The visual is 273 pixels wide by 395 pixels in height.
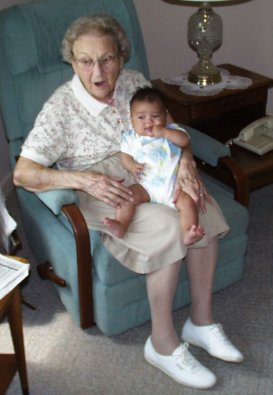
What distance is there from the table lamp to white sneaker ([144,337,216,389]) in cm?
139

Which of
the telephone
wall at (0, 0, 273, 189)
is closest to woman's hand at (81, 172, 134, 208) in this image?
the telephone

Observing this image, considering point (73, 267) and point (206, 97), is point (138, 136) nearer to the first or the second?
point (73, 267)

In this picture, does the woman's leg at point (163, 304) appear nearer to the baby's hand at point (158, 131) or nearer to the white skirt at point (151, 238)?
the white skirt at point (151, 238)

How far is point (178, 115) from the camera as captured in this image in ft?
8.59

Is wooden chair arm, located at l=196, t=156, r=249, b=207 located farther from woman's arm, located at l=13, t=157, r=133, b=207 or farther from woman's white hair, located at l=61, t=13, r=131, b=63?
woman's white hair, located at l=61, t=13, r=131, b=63

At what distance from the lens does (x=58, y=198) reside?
5.87 feet

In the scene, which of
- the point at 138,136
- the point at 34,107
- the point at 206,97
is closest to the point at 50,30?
the point at 34,107

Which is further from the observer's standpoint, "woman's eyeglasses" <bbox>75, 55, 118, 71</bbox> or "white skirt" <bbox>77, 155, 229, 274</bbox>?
"woman's eyeglasses" <bbox>75, 55, 118, 71</bbox>

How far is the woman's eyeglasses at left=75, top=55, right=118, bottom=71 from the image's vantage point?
6.20 ft

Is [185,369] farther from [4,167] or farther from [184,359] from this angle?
[4,167]

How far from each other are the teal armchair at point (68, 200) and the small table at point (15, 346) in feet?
1.04

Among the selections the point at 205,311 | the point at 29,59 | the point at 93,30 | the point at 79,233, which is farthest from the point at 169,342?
the point at 29,59

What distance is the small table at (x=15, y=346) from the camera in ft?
4.81

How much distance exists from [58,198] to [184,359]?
674 mm
